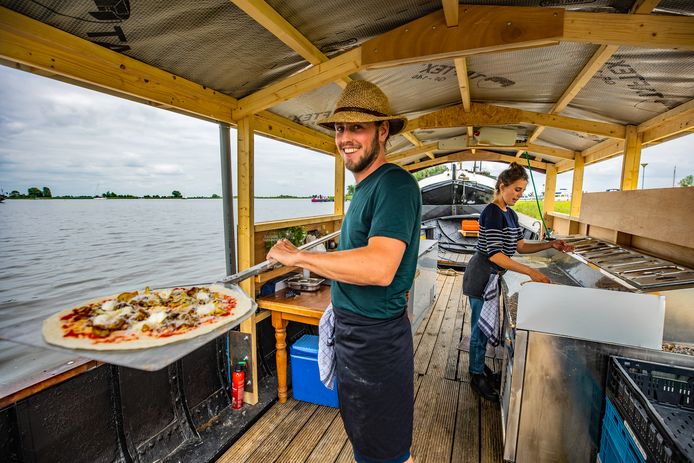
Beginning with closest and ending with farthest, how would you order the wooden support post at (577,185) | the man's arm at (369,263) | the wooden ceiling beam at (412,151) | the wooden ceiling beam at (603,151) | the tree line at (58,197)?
the man's arm at (369,263) → the tree line at (58,197) → the wooden ceiling beam at (603,151) → the wooden support post at (577,185) → the wooden ceiling beam at (412,151)

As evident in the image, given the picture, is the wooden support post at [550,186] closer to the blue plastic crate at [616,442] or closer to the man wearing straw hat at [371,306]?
the blue plastic crate at [616,442]

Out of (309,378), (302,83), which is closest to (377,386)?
(309,378)

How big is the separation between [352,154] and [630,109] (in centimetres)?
339

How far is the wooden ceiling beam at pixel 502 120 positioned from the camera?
12.0ft

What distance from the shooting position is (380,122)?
1.49 meters

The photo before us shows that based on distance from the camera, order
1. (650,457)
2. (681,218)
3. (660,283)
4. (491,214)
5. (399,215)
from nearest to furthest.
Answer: (650,457) → (399,215) → (660,283) → (681,218) → (491,214)

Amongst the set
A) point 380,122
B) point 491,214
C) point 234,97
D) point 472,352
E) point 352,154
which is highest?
point 234,97

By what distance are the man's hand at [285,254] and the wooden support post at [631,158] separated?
13.7 ft

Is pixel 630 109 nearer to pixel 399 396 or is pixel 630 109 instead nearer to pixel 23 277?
pixel 399 396

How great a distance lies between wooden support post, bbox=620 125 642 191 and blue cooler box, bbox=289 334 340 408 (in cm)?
397

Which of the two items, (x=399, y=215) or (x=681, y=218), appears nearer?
(x=399, y=215)

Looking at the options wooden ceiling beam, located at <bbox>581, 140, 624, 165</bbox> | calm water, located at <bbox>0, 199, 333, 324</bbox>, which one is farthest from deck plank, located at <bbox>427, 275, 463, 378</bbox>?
wooden ceiling beam, located at <bbox>581, 140, 624, 165</bbox>

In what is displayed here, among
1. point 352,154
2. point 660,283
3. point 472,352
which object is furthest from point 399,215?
point 472,352

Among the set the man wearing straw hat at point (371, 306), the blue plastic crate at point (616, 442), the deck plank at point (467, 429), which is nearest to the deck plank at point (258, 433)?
the man wearing straw hat at point (371, 306)
